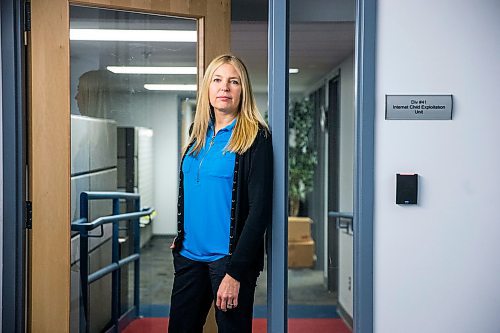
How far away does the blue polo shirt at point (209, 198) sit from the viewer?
5.80ft

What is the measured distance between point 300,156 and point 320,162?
0.68 ft

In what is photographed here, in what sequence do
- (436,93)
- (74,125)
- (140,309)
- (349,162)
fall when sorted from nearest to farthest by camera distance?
1. (436,93)
2. (74,125)
3. (140,309)
4. (349,162)

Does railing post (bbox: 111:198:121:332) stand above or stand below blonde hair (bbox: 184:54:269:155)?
below

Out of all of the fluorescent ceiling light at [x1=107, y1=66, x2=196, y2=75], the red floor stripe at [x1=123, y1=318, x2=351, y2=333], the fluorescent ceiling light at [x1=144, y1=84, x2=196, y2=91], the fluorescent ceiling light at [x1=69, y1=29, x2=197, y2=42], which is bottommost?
the red floor stripe at [x1=123, y1=318, x2=351, y2=333]

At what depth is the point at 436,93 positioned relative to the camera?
1787mm

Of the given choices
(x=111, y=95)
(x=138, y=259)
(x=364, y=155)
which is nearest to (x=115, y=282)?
(x=138, y=259)

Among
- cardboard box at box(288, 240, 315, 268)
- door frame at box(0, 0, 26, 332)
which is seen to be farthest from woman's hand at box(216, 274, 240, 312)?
cardboard box at box(288, 240, 315, 268)

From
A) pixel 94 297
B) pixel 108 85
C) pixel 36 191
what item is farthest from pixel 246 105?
pixel 94 297

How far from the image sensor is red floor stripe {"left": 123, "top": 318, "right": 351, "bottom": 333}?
2.36 meters

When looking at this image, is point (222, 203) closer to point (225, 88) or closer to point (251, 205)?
point (251, 205)

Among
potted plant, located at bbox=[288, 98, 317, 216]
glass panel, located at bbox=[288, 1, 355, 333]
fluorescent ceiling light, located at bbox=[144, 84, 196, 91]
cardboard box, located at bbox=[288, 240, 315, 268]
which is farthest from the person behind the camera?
potted plant, located at bbox=[288, 98, 317, 216]

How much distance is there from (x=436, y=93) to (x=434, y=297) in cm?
58

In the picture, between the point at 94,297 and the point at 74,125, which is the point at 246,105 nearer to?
the point at 74,125

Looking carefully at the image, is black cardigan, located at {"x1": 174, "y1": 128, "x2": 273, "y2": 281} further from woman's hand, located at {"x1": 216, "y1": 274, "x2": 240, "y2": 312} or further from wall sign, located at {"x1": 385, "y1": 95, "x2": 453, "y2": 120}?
wall sign, located at {"x1": 385, "y1": 95, "x2": 453, "y2": 120}
